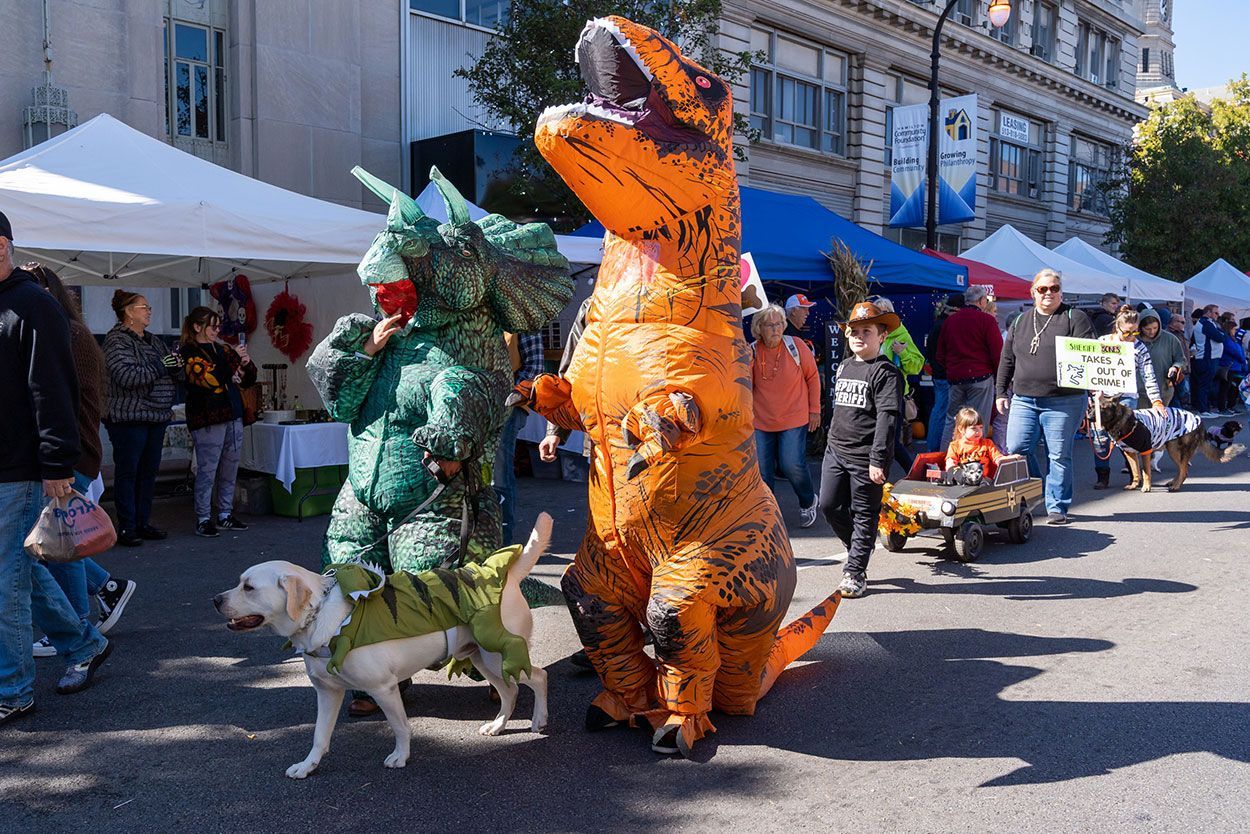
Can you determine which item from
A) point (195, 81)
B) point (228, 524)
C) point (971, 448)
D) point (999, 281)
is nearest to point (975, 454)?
point (971, 448)

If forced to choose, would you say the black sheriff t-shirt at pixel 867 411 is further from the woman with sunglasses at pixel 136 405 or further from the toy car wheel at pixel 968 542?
the woman with sunglasses at pixel 136 405

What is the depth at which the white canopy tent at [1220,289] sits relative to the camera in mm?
20016

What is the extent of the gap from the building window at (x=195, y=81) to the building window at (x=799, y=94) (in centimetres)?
1059

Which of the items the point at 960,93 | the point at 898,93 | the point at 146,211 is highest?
the point at 960,93

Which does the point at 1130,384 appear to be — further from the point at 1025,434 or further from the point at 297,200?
the point at 297,200

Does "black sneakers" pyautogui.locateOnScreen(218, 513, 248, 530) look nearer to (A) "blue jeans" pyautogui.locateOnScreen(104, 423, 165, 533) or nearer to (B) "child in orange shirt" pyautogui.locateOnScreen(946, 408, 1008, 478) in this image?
(A) "blue jeans" pyautogui.locateOnScreen(104, 423, 165, 533)

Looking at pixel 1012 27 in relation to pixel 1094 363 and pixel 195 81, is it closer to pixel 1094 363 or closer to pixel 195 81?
pixel 195 81

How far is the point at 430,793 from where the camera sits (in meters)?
3.42

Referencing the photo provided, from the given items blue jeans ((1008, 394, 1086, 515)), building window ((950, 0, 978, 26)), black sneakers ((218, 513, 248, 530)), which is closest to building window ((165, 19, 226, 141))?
black sneakers ((218, 513, 248, 530))

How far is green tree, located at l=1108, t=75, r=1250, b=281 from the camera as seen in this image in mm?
26000

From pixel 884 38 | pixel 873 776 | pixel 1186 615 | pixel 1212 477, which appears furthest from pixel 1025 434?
pixel 884 38

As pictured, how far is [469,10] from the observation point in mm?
14656

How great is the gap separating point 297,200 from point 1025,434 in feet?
20.0

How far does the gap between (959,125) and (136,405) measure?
13531mm
